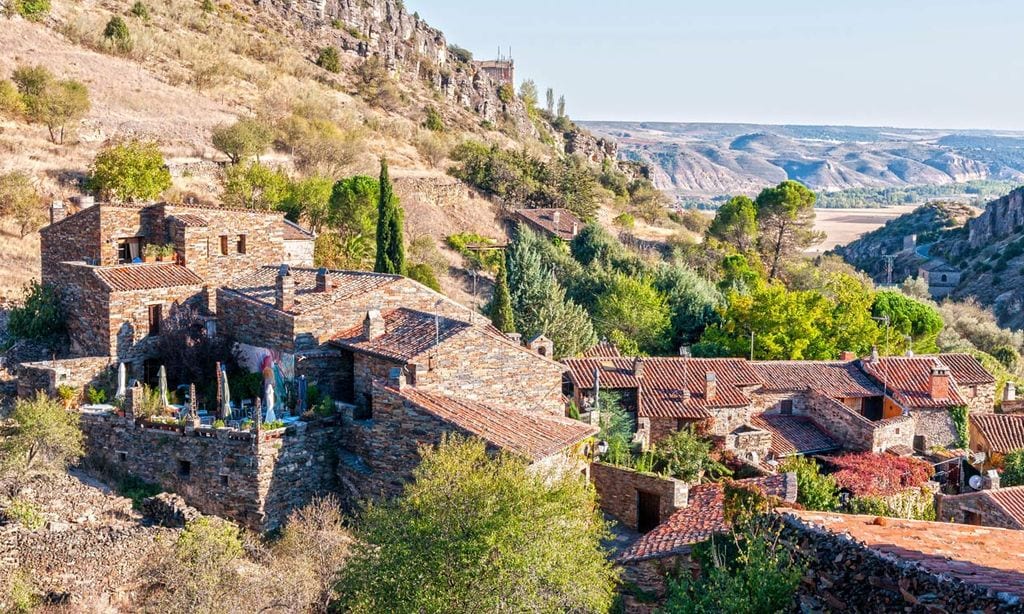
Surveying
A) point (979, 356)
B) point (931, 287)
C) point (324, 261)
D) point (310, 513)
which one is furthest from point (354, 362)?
point (931, 287)

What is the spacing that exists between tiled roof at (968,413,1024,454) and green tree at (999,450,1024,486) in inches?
136

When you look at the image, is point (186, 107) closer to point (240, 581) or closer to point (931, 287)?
point (240, 581)

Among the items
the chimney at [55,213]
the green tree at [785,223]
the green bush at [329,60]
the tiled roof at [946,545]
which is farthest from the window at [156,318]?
the green bush at [329,60]

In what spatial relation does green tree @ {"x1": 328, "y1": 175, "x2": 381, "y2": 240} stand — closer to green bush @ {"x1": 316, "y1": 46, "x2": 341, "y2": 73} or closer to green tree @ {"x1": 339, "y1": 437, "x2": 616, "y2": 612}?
green tree @ {"x1": 339, "y1": 437, "x2": 616, "y2": 612}

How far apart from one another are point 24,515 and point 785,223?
52631 millimetres

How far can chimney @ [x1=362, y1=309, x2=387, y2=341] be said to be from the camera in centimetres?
2462

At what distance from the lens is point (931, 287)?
107 meters

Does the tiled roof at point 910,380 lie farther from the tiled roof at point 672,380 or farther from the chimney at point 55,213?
the chimney at point 55,213

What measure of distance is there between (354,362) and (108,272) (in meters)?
7.12

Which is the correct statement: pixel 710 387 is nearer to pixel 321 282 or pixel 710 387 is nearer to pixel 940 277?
pixel 321 282

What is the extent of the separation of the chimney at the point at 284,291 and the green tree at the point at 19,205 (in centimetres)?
1568

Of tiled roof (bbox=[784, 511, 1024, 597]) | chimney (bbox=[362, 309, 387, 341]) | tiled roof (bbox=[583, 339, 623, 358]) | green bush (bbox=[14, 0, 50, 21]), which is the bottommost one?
tiled roof (bbox=[583, 339, 623, 358])

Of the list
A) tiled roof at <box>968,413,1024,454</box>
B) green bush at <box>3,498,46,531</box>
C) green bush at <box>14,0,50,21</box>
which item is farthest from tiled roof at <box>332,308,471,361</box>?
green bush at <box>14,0,50,21</box>

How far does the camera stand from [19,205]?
1420 inches
